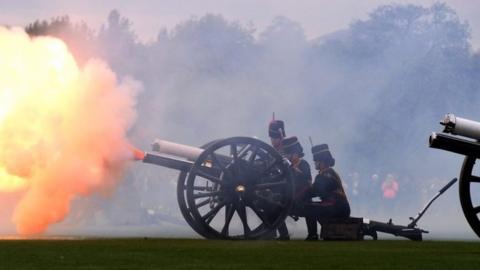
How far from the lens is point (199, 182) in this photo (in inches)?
1987

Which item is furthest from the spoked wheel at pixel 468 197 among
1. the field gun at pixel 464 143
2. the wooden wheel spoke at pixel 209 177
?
the wooden wheel spoke at pixel 209 177

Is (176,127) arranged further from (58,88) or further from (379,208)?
(58,88)

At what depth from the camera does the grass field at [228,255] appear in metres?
15.1

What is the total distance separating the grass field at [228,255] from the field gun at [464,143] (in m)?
0.67

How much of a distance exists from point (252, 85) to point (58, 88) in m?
40.3

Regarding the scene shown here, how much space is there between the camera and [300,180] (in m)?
22.4

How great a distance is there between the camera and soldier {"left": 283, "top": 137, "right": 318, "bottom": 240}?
22.1 metres

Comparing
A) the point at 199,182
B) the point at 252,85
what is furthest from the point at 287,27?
the point at 199,182

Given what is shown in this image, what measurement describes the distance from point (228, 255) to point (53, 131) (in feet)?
25.8

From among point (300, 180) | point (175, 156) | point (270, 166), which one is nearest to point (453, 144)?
point (270, 166)

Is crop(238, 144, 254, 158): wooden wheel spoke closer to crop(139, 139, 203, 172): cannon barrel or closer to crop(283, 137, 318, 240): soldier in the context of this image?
crop(283, 137, 318, 240): soldier

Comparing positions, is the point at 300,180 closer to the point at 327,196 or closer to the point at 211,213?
the point at 327,196

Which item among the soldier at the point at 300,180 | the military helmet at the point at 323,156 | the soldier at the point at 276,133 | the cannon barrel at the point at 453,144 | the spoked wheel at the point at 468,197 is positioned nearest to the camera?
the cannon barrel at the point at 453,144

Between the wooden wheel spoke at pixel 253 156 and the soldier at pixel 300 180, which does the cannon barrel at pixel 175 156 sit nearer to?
the wooden wheel spoke at pixel 253 156
